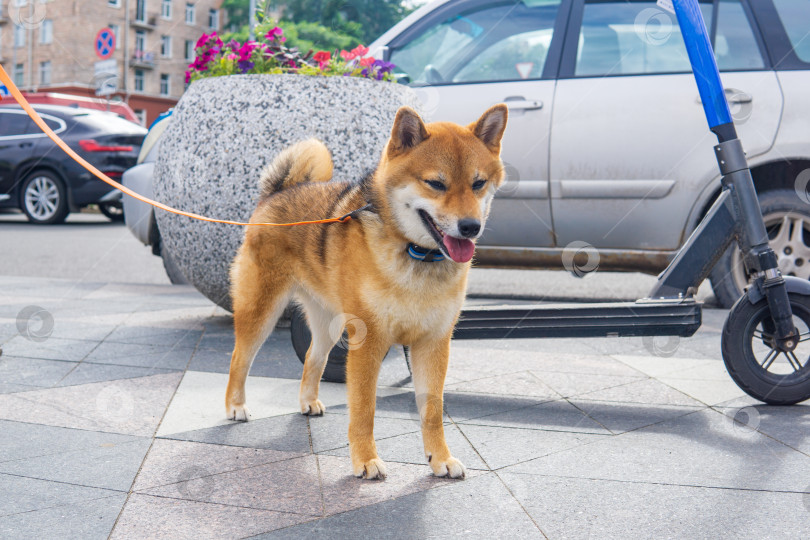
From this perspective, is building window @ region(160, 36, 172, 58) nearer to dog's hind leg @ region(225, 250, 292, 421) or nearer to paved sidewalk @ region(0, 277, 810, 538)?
paved sidewalk @ region(0, 277, 810, 538)

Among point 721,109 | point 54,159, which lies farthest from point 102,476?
point 54,159

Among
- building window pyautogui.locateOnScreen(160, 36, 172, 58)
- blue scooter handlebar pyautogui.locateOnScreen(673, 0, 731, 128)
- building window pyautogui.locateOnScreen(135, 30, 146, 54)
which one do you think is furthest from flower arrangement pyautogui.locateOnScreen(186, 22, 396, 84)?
building window pyautogui.locateOnScreen(160, 36, 172, 58)

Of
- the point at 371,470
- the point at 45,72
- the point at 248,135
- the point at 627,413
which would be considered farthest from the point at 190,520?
the point at 45,72

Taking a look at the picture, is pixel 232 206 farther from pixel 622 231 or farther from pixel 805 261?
pixel 805 261

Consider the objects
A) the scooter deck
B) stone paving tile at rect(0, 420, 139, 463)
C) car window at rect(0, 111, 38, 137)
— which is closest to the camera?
stone paving tile at rect(0, 420, 139, 463)

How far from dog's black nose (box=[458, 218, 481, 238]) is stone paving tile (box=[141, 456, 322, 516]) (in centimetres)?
96

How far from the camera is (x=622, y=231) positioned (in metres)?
5.96

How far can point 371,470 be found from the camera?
284cm

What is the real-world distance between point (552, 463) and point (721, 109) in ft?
6.12

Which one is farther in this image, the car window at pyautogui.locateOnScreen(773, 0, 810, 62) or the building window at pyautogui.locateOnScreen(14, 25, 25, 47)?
the building window at pyautogui.locateOnScreen(14, 25, 25, 47)

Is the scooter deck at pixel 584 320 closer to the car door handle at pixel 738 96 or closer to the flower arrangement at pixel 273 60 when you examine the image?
the flower arrangement at pixel 273 60

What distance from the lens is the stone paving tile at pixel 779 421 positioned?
→ 3271 mm

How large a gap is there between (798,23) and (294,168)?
4000 mm

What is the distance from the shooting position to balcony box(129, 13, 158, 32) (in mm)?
48625
